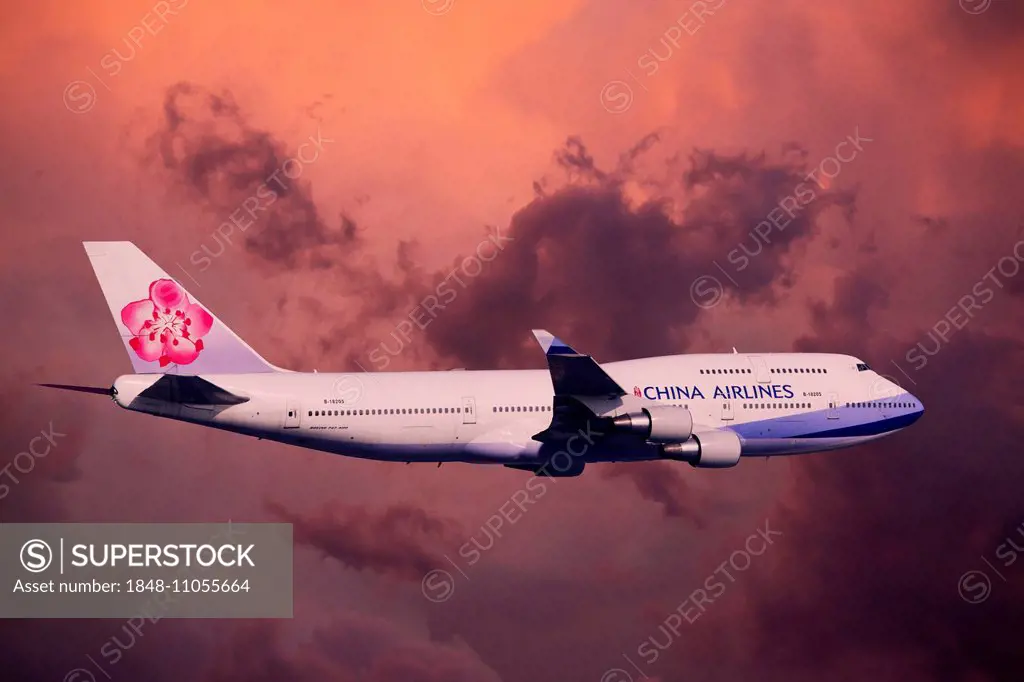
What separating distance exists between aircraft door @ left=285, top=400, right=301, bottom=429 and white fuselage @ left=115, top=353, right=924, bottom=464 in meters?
0.04

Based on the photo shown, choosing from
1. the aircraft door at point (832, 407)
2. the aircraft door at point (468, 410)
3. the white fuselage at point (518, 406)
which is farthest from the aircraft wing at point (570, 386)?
the aircraft door at point (832, 407)

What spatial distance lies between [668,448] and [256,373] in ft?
51.4

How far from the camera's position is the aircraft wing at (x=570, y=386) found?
134ft

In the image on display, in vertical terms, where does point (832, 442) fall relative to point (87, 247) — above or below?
below

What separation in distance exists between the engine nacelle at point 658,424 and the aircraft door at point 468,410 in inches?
212

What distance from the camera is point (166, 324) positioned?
4453 cm

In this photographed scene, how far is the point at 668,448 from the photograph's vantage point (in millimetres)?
44188

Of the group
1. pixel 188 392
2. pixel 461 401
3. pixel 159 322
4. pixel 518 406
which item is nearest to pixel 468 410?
pixel 461 401

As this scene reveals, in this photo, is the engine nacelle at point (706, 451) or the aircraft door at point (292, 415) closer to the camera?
the aircraft door at point (292, 415)

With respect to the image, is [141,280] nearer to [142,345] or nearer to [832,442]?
[142,345]

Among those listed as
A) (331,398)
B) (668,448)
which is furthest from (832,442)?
(331,398)

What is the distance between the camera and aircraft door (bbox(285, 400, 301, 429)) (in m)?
42.9

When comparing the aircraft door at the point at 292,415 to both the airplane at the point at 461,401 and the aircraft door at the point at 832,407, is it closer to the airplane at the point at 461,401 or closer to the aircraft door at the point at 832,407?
the airplane at the point at 461,401

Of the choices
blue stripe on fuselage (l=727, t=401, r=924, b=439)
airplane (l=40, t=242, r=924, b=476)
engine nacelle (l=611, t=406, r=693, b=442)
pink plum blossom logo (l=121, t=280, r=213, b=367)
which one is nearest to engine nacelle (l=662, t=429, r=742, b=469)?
airplane (l=40, t=242, r=924, b=476)
